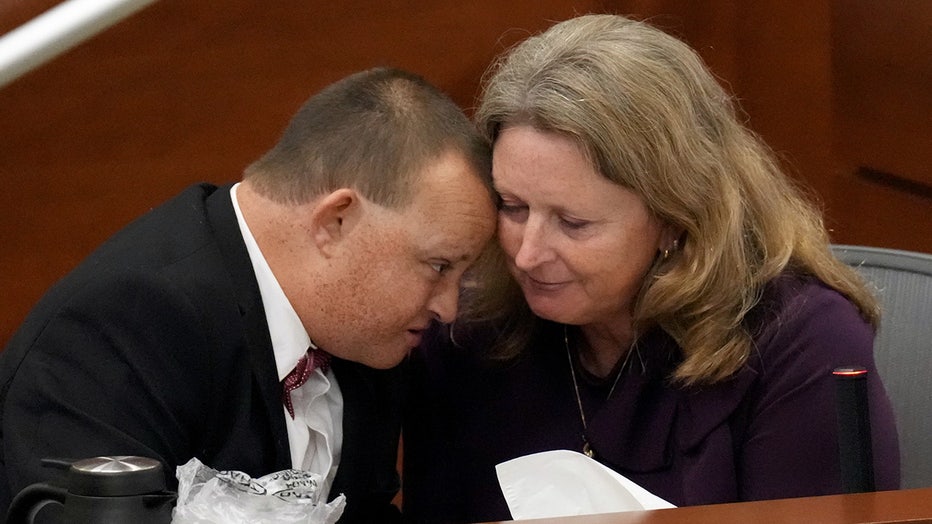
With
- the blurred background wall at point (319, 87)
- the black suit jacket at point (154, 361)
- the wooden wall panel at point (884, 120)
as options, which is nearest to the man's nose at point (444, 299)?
the black suit jacket at point (154, 361)

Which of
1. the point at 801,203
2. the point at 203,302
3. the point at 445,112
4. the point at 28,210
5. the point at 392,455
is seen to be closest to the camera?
the point at 203,302

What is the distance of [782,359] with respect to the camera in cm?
163

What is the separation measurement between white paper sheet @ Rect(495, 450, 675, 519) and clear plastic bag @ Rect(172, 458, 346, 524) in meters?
0.39

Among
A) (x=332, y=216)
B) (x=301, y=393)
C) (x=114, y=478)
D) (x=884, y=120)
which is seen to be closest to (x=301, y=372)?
(x=301, y=393)

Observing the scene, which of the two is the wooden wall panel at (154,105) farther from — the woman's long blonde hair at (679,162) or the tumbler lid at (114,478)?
the tumbler lid at (114,478)

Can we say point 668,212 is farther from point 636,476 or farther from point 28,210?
point 28,210

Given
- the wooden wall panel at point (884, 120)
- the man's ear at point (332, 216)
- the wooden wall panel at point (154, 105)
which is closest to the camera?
the man's ear at point (332, 216)

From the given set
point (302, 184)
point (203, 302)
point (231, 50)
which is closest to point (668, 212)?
point (302, 184)

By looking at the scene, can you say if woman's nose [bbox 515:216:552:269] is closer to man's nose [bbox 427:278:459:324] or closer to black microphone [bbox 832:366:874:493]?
man's nose [bbox 427:278:459:324]

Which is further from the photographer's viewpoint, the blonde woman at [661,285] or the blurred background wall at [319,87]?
the blurred background wall at [319,87]

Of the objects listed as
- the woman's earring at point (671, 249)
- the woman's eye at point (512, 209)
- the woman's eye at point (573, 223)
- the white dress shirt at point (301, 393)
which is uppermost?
the woman's eye at point (512, 209)

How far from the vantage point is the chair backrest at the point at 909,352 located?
5.78 feet

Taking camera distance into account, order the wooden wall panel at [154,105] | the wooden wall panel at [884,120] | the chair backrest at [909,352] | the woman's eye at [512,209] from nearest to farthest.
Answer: the woman's eye at [512,209], the chair backrest at [909,352], the wooden wall panel at [154,105], the wooden wall panel at [884,120]

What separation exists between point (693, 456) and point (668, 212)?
0.31 meters
